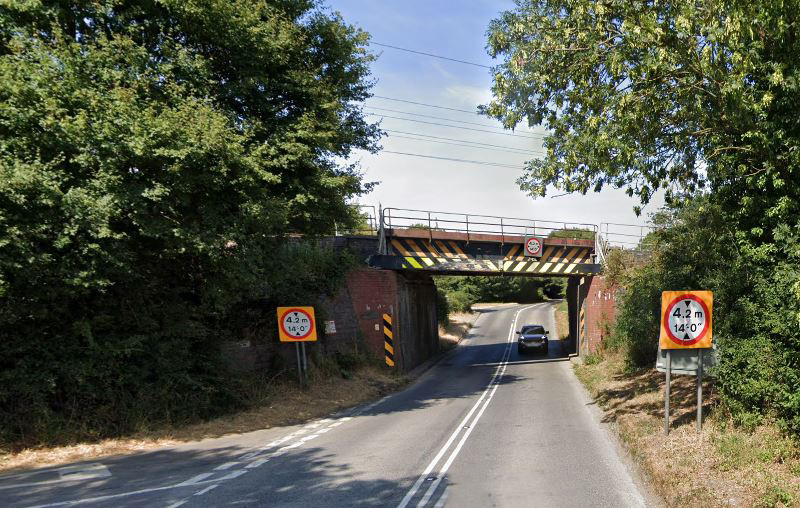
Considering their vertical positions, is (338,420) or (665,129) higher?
(665,129)

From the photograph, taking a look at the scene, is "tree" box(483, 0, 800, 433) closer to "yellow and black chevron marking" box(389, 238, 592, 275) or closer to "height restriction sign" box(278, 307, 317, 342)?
"height restriction sign" box(278, 307, 317, 342)

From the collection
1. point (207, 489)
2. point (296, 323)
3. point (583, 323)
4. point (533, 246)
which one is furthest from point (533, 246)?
point (207, 489)

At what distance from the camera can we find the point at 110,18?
11516mm

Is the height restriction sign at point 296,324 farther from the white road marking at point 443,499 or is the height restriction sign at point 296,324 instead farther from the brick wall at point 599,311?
the brick wall at point 599,311

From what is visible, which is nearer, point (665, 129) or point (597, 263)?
point (665, 129)

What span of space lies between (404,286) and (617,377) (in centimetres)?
997

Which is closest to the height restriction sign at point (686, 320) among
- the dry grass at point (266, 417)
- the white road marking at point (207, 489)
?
the white road marking at point (207, 489)

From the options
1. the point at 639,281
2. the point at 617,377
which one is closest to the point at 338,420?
the point at 617,377

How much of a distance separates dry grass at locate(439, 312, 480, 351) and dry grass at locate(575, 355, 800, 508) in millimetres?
25493

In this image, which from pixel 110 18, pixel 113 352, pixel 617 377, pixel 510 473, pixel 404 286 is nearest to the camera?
pixel 510 473

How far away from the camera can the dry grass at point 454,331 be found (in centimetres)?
3867

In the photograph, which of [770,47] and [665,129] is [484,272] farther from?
[770,47]

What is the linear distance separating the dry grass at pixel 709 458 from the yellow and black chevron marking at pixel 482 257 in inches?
469

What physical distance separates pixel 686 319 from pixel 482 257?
50.4 feet
